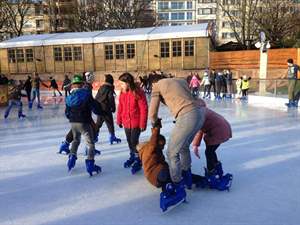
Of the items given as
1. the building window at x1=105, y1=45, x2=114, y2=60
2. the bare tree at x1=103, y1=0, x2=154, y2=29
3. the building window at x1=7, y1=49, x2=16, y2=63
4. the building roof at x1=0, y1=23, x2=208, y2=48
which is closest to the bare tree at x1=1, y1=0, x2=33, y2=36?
the bare tree at x1=103, y1=0, x2=154, y2=29

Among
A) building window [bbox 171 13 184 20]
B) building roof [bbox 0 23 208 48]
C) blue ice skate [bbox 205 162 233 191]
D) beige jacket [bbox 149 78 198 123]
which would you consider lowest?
blue ice skate [bbox 205 162 233 191]

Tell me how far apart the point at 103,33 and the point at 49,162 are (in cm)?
2068

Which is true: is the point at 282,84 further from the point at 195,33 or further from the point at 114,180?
Answer: the point at 195,33

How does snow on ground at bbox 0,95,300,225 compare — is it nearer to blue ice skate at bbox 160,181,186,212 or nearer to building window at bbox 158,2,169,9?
blue ice skate at bbox 160,181,186,212

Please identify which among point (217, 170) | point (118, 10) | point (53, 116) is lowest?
point (53, 116)

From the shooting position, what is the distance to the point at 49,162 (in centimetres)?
530

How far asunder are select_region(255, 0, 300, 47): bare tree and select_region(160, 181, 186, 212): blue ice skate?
2906 cm

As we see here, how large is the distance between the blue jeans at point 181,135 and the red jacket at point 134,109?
1.12 m

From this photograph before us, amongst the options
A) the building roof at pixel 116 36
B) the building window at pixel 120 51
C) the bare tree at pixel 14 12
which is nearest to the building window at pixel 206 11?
the bare tree at pixel 14 12

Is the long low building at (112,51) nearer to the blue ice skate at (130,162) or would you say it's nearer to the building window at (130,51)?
the building window at (130,51)

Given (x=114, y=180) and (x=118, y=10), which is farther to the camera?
(x=118, y=10)

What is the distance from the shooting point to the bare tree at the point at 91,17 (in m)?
35.5

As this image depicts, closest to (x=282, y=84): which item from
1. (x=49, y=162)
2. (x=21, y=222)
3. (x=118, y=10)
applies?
(x=49, y=162)

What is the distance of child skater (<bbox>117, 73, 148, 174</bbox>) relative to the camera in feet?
14.7
